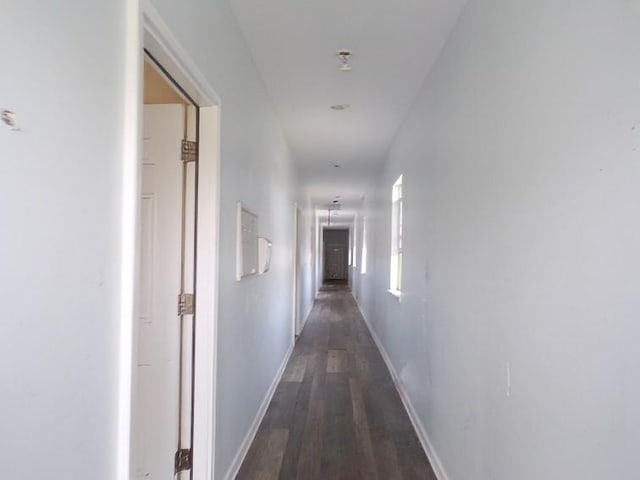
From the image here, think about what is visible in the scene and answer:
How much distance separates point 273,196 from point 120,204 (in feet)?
9.49

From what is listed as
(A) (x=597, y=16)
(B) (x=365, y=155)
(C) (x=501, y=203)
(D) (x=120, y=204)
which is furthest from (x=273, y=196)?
(A) (x=597, y=16)

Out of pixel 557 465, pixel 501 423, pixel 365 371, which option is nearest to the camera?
pixel 557 465

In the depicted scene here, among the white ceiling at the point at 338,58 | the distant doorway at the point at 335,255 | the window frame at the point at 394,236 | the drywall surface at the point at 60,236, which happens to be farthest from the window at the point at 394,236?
the distant doorway at the point at 335,255

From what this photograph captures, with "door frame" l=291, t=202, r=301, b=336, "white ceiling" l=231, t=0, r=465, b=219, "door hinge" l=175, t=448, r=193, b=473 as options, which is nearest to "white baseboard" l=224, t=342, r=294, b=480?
"door hinge" l=175, t=448, r=193, b=473

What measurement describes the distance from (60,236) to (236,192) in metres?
1.59

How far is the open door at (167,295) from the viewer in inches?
78.1

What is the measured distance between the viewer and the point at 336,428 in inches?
125

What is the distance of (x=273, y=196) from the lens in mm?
3975

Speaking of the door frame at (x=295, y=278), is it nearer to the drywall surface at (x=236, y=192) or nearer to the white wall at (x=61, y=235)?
the drywall surface at (x=236, y=192)

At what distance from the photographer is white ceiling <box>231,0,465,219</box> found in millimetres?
2268

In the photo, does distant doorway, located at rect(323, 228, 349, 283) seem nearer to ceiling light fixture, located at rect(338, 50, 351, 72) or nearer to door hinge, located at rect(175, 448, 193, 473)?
ceiling light fixture, located at rect(338, 50, 351, 72)

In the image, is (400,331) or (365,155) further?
(365,155)

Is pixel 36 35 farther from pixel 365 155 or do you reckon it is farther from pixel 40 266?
pixel 365 155

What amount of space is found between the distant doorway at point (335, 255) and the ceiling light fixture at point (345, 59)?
16425 millimetres
